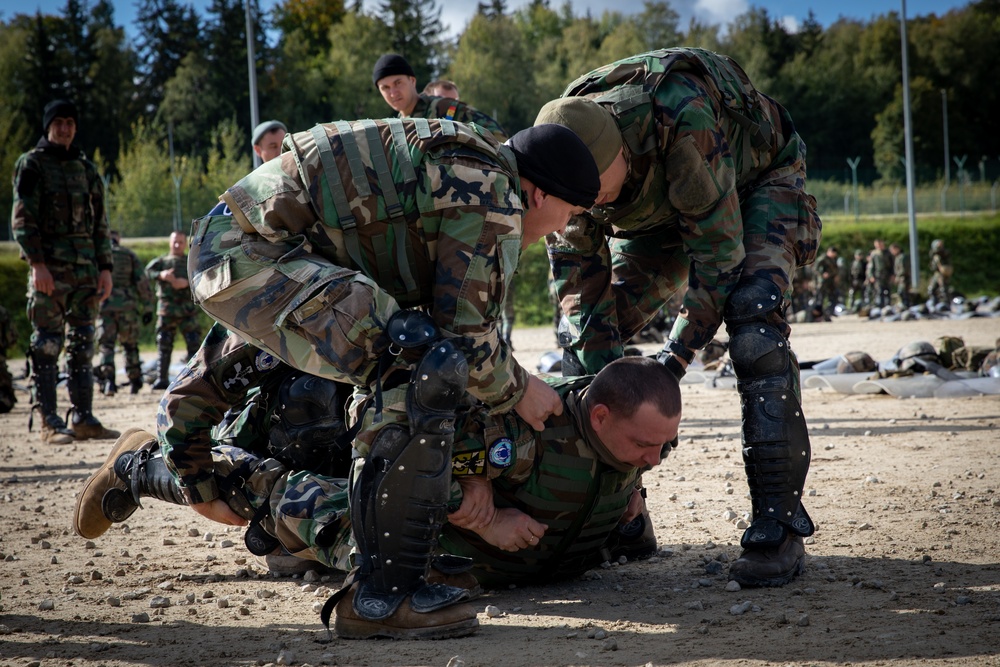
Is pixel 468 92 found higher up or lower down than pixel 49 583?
higher up

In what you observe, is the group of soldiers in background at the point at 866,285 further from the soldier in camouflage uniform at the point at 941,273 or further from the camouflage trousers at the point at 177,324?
the camouflage trousers at the point at 177,324

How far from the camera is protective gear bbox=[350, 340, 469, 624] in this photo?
2.82 meters

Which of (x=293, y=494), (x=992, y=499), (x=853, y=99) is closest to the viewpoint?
(x=293, y=494)

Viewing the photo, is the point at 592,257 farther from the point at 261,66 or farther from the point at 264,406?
the point at 261,66

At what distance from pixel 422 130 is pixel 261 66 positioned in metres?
55.2

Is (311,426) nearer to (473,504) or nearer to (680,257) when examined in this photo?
(473,504)

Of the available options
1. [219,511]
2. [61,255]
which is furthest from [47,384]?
[219,511]

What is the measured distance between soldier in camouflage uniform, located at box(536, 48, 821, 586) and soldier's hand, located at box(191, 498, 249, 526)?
183 centimetres

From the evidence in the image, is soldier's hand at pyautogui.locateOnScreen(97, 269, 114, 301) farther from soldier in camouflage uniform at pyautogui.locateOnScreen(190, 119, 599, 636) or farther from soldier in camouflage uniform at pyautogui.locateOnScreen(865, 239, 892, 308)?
soldier in camouflage uniform at pyautogui.locateOnScreen(865, 239, 892, 308)

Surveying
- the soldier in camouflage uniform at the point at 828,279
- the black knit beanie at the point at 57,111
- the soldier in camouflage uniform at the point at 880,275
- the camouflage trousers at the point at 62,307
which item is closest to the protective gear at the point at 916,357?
the camouflage trousers at the point at 62,307

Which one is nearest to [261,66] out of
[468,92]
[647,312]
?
[468,92]

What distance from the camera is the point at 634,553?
3.95 metres

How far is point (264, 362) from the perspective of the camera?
383 cm

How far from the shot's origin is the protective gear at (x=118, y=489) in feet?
13.1
